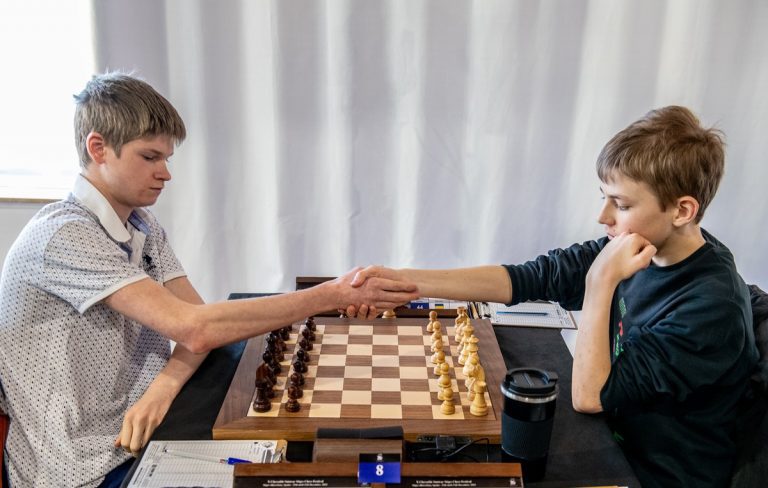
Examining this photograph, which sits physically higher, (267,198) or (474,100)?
(474,100)

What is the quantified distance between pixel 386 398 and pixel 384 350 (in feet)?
0.77

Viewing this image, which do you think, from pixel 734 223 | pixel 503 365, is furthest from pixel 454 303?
pixel 734 223

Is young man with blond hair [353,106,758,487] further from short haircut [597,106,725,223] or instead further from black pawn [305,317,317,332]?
black pawn [305,317,317,332]

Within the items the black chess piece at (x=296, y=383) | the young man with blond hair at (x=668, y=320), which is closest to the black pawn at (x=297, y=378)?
the black chess piece at (x=296, y=383)

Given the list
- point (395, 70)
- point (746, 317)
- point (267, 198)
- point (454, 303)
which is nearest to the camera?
point (746, 317)

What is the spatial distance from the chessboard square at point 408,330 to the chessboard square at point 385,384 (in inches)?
9.8

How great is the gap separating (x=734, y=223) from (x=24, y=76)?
10.4ft

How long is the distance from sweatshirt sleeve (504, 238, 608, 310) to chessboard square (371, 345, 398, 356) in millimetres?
396

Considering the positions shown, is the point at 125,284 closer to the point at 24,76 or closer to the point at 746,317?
the point at 746,317

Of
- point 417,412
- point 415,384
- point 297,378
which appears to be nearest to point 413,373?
point 415,384

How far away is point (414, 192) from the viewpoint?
8.57 feet

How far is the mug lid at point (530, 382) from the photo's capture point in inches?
41.4

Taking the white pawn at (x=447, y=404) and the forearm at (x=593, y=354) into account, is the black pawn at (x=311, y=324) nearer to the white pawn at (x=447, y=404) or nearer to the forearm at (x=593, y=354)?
the white pawn at (x=447, y=404)

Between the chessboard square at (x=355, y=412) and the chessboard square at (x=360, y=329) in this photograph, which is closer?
the chessboard square at (x=355, y=412)
